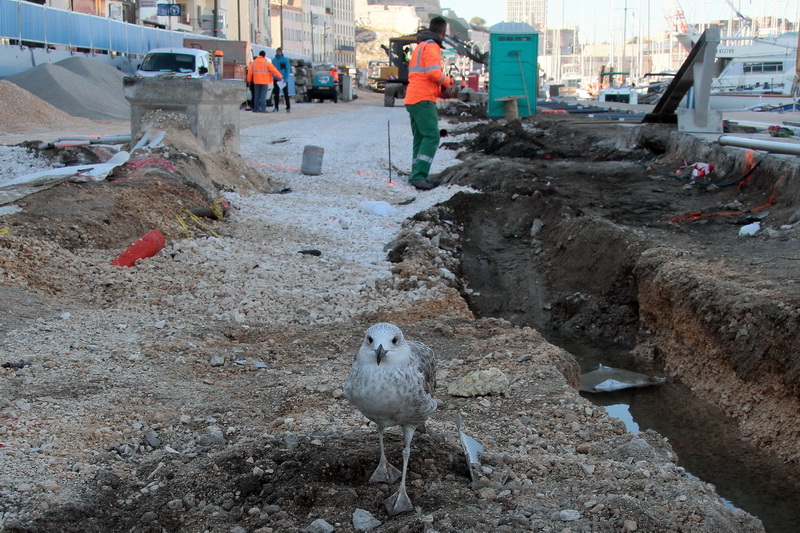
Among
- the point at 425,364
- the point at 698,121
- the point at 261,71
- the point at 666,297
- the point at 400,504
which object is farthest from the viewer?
the point at 261,71

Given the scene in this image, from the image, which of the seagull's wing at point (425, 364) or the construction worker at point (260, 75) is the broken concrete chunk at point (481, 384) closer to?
the seagull's wing at point (425, 364)

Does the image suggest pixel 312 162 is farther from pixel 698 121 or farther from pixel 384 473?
pixel 384 473

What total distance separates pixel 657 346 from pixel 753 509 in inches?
99.8

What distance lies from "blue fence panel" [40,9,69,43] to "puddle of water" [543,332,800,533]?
25858 mm

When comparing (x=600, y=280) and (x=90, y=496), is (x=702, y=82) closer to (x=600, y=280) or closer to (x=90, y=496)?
(x=600, y=280)

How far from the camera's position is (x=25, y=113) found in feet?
63.1

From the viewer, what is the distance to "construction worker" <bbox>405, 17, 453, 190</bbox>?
37.6 feet

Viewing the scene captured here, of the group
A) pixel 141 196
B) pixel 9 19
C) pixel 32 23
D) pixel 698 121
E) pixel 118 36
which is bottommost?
pixel 141 196

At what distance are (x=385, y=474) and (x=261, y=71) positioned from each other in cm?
2252

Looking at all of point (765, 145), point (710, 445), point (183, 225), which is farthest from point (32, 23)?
point (710, 445)

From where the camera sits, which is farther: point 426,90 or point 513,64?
point 513,64

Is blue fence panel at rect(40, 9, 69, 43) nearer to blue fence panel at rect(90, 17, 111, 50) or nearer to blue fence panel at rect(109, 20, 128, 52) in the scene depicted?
blue fence panel at rect(90, 17, 111, 50)

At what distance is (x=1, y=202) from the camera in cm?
761

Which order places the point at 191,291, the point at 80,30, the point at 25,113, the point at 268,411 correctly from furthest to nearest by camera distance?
1. the point at 80,30
2. the point at 25,113
3. the point at 191,291
4. the point at 268,411
